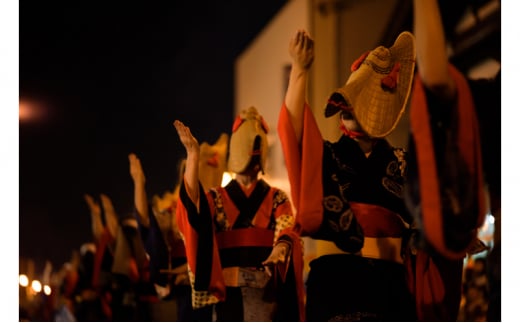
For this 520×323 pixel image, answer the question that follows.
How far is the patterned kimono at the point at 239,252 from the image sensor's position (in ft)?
8.68

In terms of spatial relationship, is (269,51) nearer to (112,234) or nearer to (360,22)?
(360,22)

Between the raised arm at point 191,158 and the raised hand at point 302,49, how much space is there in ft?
1.68

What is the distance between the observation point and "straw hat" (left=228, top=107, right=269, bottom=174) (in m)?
2.79

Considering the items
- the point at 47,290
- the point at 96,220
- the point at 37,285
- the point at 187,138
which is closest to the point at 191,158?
the point at 187,138

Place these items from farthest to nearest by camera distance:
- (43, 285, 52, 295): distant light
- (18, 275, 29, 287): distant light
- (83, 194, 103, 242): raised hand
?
(18, 275, 29, 287): distant light, (43, 285, 52, 295): distant light, (83, 194, 103, 242): raised hand

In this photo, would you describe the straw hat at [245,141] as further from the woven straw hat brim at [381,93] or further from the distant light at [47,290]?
the distant light at [47,290]

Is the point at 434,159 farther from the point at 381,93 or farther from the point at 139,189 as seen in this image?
the point at 139,189

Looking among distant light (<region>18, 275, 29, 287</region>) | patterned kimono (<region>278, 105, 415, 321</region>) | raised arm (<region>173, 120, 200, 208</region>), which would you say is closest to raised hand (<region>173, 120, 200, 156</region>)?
raised arm (<region>173, 120, 200, 208</region>)

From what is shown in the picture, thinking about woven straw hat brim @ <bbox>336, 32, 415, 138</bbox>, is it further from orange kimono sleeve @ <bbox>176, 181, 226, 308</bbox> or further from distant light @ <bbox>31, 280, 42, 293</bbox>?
distant light @ <bbox>31, 280, 42, 293</bbox>

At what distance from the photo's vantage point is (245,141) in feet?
9.17

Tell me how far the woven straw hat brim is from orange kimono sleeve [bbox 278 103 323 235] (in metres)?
0.15

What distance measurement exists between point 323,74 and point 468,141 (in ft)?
7.16

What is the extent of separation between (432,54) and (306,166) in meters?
0.52

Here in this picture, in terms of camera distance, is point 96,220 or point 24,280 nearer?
point 96,220
